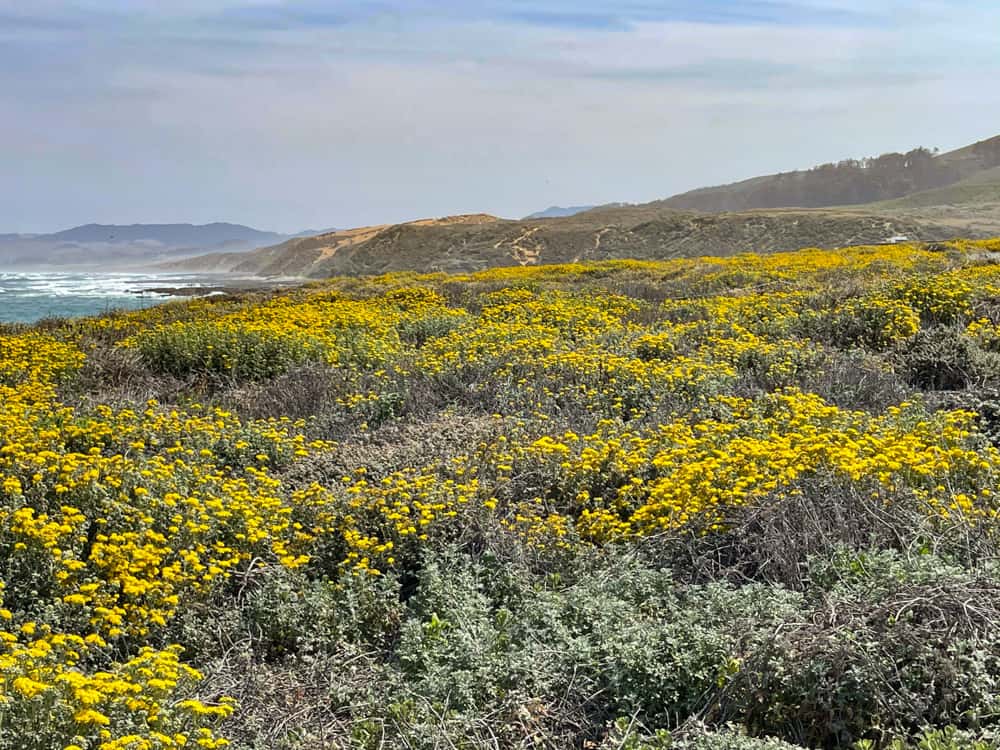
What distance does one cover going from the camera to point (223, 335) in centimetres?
1109

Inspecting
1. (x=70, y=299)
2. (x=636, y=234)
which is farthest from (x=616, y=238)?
(x=70, y=299)

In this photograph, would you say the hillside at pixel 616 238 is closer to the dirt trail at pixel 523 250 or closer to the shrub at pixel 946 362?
the dirt trail at pixel 523 250

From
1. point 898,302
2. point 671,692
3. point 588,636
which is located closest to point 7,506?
point 588,636

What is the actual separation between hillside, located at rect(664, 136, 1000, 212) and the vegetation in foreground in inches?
5447

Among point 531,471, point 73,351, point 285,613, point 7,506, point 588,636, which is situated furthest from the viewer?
point 73,351

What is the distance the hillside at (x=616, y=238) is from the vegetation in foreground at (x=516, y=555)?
158ft

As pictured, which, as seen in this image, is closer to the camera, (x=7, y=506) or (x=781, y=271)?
(x=7, y=506)

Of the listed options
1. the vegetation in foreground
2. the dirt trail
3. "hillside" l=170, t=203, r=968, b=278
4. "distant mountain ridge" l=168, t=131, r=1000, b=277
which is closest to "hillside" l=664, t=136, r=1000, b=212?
"distant mountain ridge" l=168, t=131, r=1000, b=277

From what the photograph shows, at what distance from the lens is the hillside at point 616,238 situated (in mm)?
54719

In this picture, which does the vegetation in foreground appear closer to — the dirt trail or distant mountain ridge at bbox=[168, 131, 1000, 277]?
distant mountain ridge at bbox=[168, 131, 1000, 277]

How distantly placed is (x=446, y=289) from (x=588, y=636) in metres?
16.3

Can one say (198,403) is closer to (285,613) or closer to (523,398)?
(523,398)

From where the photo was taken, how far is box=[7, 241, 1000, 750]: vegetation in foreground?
3412 millimetres

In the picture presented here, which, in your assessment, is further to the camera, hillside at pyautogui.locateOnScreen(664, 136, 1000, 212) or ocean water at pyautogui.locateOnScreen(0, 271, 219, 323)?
hillside at pyautogui.locateOnScreen(664, 136, 1000, 212)
